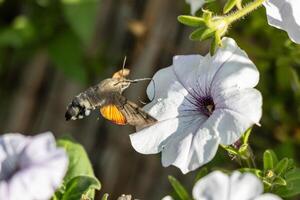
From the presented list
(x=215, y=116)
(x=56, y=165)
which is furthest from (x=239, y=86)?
(x=56, y=165)

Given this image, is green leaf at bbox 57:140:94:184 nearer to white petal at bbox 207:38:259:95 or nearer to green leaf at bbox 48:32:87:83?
white petal at bbox 207:38:259:95

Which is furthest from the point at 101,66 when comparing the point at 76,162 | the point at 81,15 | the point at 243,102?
the point at 243,102

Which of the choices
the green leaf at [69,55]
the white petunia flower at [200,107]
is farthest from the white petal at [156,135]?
the green leaf at [69,55]

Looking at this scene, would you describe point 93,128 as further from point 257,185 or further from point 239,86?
point 257,185

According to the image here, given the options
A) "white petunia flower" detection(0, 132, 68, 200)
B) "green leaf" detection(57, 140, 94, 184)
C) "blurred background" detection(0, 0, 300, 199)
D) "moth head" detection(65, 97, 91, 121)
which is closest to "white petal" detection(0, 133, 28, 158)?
"white petunia flower" detection(0, 132, 68, 200)

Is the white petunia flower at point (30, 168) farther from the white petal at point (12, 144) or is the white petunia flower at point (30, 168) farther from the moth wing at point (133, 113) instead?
the moth wing at point (133, 113)
